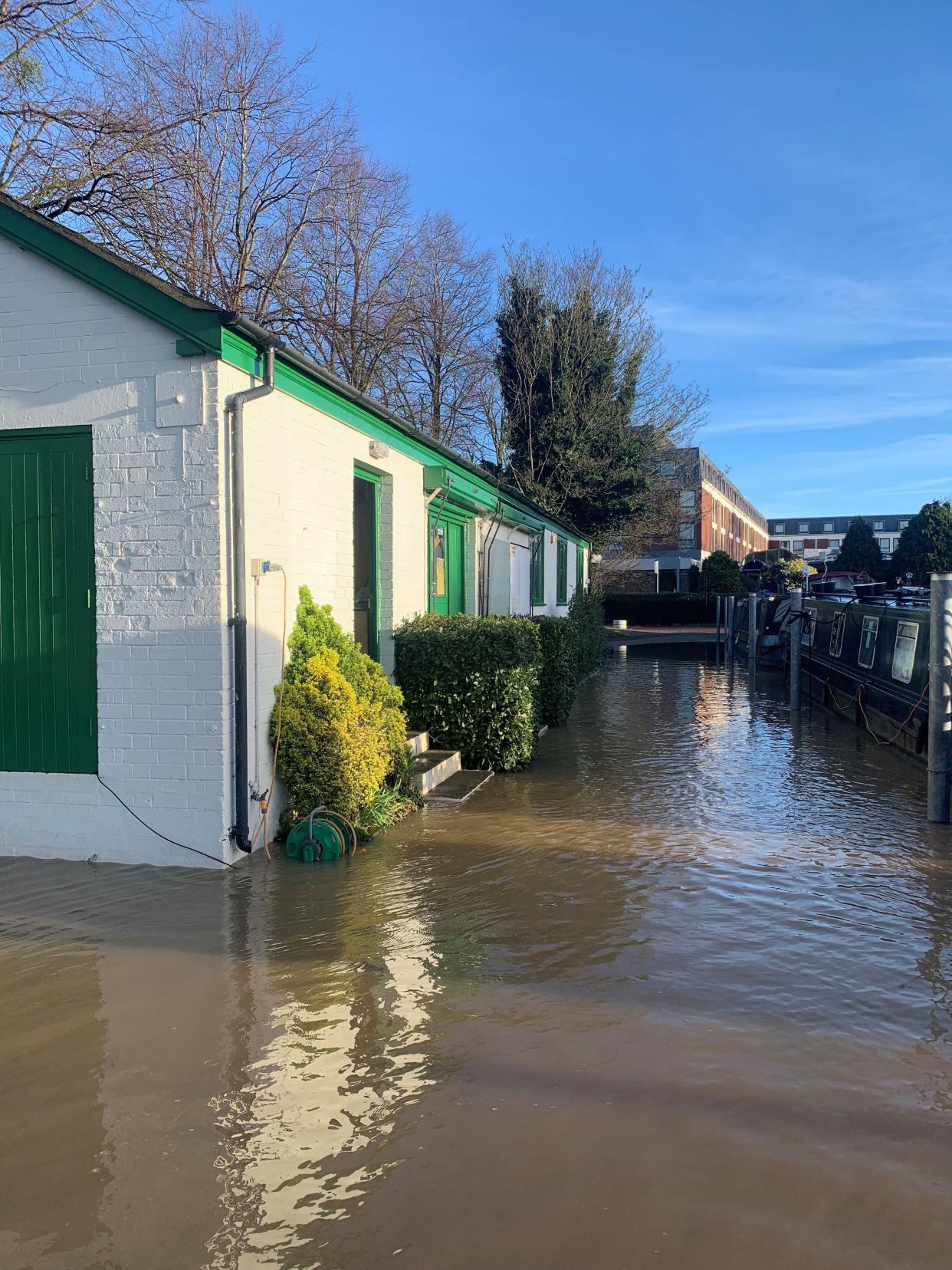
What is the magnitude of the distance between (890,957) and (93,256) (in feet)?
19.4

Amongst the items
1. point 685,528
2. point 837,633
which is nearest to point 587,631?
point 837,633

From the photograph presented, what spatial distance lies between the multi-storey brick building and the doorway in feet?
64.9

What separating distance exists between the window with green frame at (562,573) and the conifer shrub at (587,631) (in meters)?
0.36

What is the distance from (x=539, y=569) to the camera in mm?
18594

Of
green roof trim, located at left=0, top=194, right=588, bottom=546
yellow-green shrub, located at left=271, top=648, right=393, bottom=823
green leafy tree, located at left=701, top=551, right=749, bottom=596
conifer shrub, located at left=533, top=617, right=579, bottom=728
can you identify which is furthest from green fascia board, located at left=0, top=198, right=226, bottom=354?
green leafy tree, located at left=701, top=551, right=749, bottom=596

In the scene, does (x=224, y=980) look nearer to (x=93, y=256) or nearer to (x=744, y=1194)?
(x=744, y=1194)

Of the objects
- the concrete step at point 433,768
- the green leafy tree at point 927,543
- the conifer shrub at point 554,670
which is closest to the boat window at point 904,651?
the conifer shrub at point 554,670

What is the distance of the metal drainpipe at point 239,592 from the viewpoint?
5.88 m

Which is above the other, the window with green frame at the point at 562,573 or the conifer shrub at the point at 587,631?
the window with green frame at the point at 562,573

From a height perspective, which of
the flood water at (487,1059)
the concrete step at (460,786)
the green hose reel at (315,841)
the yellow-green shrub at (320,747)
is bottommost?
the flood water at (487,1059)

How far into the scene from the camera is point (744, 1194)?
2.67 m

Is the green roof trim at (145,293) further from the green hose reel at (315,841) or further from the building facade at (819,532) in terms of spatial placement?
the building facade at (819,532)

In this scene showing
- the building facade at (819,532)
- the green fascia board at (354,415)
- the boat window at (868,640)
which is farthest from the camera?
the building facade at (819,532)

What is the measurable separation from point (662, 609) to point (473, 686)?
3355 cm
